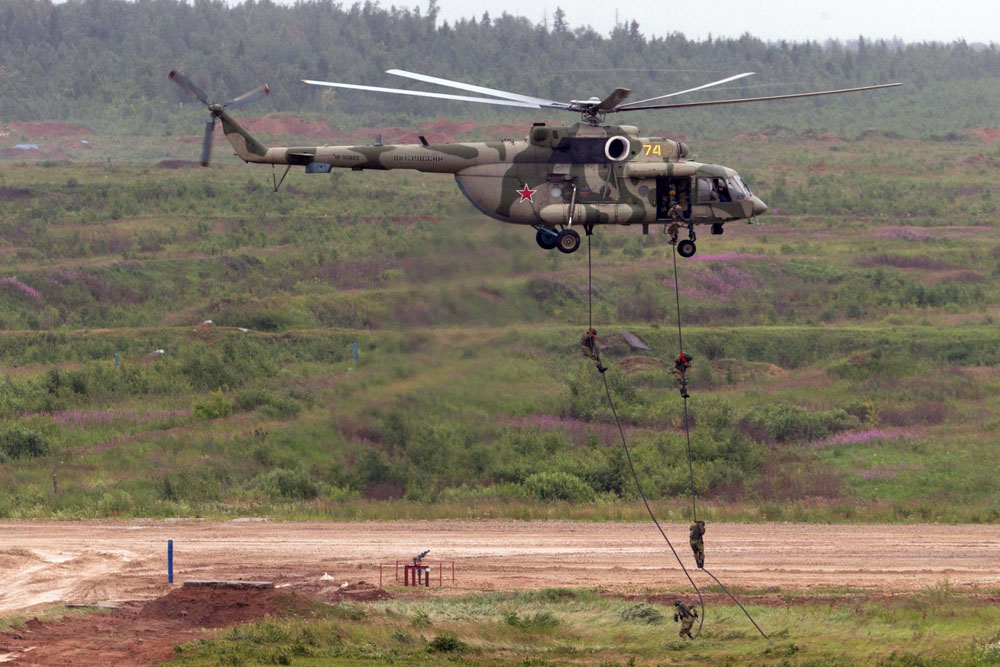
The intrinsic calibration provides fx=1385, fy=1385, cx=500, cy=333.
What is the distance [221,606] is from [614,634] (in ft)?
26.7

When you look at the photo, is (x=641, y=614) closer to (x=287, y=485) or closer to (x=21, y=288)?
(x=287, y=485)

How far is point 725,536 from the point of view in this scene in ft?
115

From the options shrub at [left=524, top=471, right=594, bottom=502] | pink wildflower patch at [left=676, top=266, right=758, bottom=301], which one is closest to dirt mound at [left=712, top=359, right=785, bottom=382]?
pink wildflower patch at [left=676, top=266, right=758, bottom=301]

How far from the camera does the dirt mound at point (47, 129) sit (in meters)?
118

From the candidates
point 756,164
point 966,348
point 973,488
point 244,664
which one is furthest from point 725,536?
point 756,164

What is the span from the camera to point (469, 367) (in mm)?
37281

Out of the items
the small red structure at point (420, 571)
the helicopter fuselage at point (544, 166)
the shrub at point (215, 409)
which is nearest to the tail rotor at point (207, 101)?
the helicopter fuselage at point (544, 166)

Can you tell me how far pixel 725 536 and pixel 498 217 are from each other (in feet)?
41.4

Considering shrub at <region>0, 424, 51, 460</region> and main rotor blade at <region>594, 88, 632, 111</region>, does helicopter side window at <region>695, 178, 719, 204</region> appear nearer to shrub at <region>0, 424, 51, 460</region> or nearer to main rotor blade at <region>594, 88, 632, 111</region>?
main rotor blade at <region>594, 88, 632, 111</region>

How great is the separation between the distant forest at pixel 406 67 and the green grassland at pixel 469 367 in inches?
1465

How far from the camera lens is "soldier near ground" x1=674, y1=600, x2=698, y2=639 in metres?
24.9

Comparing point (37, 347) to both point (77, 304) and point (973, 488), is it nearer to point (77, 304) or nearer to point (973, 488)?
point (77, 304)

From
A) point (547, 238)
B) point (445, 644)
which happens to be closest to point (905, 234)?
point (547, 238)

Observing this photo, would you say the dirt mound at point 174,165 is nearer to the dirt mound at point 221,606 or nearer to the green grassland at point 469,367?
the green grassland at point 469,367
